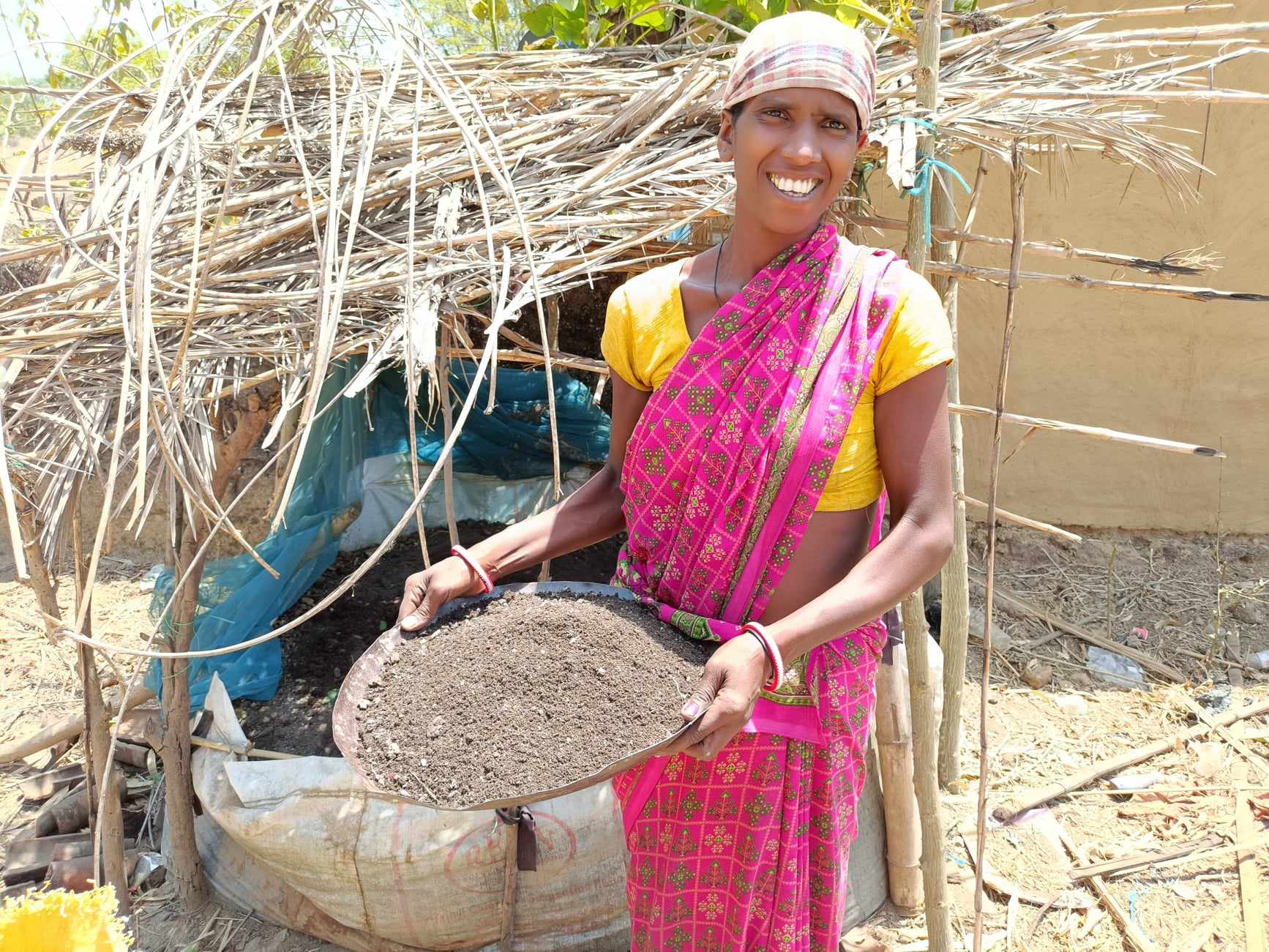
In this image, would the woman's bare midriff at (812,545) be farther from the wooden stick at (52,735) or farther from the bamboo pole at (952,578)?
the wooden stick at (52,735)

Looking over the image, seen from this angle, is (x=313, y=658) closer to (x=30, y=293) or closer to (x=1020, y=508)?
(x=30, y=293)

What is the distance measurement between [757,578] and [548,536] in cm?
43

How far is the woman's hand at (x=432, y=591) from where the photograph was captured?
1.59 m

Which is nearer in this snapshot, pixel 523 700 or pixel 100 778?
pixel 523 700

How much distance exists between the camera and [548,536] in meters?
1.72

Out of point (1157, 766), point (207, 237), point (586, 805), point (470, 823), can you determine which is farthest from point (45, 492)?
point (1157, 766)

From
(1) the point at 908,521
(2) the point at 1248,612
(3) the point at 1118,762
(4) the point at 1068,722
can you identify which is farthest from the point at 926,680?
(2) the point at 1248,612

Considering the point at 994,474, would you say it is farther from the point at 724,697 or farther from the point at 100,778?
the point at 100,778

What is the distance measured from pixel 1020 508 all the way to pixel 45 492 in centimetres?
433

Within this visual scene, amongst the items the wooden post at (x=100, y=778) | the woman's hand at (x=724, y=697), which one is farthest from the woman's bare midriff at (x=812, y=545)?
the wooden post at (x=100, y=778)

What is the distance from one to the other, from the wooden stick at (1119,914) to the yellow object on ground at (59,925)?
8.89 ft

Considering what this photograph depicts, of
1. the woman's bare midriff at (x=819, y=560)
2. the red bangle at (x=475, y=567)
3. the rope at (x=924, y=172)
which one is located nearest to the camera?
the woman's bare midriff at (x=819, y=560)

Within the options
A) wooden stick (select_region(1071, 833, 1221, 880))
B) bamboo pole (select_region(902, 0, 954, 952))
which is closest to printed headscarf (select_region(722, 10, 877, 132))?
bamboo pole (select_region(902, 0, 954, 952))

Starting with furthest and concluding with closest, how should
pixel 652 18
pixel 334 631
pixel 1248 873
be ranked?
pixel 334 631 → pixel 652 18 → pixel 1248 873
